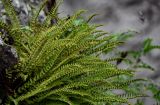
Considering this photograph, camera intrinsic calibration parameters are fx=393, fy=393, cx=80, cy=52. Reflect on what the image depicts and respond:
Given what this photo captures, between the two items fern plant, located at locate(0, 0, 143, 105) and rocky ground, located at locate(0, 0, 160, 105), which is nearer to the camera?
fern plant, located at locate(0, 0, 143, 105)

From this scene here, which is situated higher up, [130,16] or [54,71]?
[130,16]

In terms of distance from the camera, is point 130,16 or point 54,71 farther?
point 130,16

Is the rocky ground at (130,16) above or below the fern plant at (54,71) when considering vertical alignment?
above

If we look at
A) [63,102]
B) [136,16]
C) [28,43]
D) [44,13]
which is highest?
[136,16]

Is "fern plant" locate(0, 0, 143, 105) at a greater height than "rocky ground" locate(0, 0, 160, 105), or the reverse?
"rocky ground" locate(0, 0, 160, 105)

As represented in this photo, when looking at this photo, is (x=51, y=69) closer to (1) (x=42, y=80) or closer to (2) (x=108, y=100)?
(1) (x=42, y=80)

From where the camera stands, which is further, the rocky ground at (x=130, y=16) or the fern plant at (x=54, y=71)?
the rocky ground at (x=130, y=16)

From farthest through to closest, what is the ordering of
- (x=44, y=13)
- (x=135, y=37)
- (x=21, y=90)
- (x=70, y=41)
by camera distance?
(x=135, y=37) → (x=44, y=13) → (x=70, y=41) → (x=21, y=90)

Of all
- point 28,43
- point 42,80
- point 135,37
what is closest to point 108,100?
point 42,80
